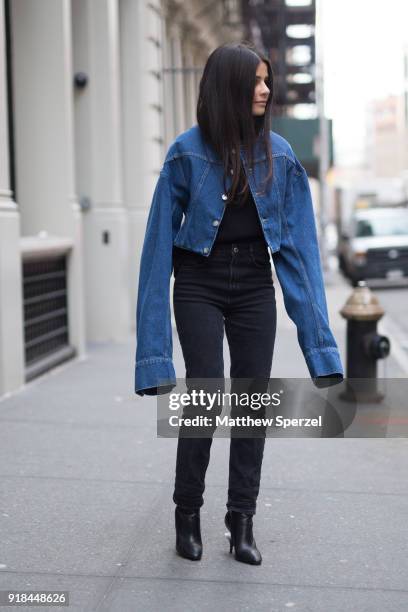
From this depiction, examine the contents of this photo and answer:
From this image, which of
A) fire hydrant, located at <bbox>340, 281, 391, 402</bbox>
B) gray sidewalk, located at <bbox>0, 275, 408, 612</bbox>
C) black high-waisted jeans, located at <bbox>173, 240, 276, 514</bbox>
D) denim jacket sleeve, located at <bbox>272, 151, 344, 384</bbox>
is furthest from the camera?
fire hydrant, located at <bbox>340, 281, 391, 402</bbox>

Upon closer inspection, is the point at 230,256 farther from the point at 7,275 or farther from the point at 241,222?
the point at 7,275

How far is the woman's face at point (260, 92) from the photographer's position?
154 inches

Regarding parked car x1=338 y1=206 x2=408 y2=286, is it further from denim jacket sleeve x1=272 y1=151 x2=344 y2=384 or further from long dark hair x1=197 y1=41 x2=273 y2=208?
long dark hair x1=197 y1=41 x2=273 y2=208

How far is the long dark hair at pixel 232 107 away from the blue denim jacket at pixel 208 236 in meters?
0.04

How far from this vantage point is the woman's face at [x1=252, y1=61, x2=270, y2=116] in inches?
154

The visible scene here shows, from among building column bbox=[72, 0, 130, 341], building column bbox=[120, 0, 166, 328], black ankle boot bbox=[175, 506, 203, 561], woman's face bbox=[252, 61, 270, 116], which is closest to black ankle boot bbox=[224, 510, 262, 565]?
black ankle boot bbox=[175, 506, 203, 561]

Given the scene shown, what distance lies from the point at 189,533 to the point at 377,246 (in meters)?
20.0

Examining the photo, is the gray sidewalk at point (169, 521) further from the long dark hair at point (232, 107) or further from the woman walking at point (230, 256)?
the long dark hair at point (232, 107)

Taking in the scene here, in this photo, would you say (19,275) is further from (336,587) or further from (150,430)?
(336,587)

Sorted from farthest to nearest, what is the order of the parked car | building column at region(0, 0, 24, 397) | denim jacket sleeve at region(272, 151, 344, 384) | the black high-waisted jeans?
the parked car → building column at region(0, 0, 24, 397) → denim jacket sleeve at region(272, 151, 344, 384) → the black high-waisted jeans

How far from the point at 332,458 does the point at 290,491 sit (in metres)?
0.84

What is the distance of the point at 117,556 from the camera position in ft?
13.8

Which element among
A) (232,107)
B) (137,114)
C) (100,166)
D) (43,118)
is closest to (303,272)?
(232,107)

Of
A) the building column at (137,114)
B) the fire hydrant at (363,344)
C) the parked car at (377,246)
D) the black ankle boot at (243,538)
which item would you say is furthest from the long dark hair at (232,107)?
the parked car at (377,246)
